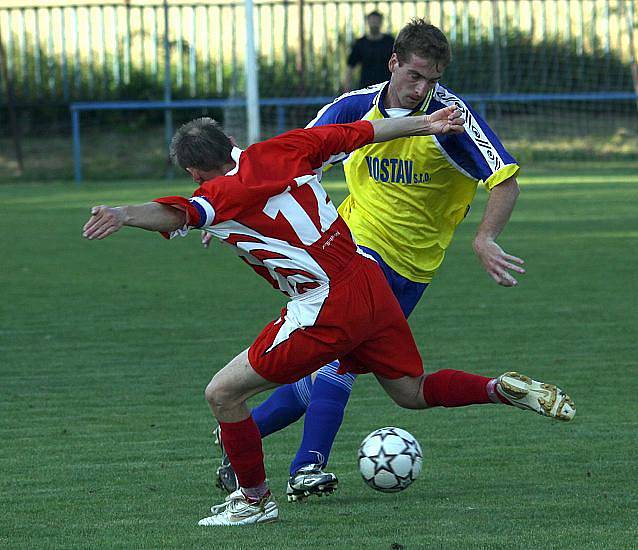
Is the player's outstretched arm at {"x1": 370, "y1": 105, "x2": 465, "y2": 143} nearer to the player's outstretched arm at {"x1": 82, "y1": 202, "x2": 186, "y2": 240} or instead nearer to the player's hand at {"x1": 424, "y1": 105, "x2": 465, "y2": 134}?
the player's hand at {"x1": 424, "y1": 105, "x2": 465, "y2": 134}

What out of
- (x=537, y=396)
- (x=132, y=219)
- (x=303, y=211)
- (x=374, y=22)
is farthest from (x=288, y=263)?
(x=374, y=22)

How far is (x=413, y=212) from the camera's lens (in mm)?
5727

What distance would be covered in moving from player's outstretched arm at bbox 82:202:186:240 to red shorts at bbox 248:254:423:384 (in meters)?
0.63

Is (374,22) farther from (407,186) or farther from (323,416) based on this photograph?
(323,416)

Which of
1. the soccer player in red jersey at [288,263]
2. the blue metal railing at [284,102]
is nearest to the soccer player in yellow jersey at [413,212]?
the soccer player in red jersey at [288,263]

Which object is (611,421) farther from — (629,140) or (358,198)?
(629,140)

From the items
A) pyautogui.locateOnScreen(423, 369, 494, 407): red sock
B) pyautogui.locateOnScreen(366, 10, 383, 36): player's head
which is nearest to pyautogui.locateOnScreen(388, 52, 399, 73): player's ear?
pyautogui.locateOnScreen(423, 369, 494, 407): red sock

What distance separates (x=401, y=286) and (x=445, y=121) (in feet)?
3.21

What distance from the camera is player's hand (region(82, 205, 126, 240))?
408cm

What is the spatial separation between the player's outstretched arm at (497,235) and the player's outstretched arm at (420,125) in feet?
1.43

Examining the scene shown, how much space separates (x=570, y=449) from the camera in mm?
5793

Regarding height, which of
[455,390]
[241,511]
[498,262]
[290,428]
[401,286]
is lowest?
[290,428]

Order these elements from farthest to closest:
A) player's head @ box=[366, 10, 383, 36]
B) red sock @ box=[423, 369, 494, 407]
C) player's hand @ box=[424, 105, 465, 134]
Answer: player's head @ box=[366, 10, 383, 36] < red sock @ box=[423, 369, 494, 407] < player's hand @ box=[424, 105, 465, 134]

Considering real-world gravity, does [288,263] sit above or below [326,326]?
above
